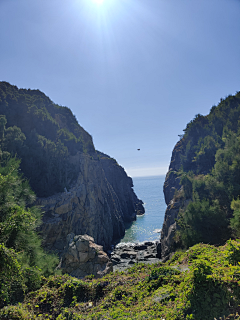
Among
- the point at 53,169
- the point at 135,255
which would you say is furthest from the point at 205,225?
the point at 53,169

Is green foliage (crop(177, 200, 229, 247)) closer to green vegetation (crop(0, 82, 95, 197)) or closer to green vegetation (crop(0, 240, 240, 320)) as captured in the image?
green vegetation (crop(0, 240, 240, 320))

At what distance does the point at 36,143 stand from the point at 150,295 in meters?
39.4

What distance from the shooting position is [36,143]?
38.8 m

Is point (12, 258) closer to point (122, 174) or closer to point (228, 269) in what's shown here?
point (228, 269)

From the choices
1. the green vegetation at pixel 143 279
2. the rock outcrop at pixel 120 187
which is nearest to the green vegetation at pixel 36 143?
the green vegetation at pixel 143 279

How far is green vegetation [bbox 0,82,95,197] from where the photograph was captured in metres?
34.3

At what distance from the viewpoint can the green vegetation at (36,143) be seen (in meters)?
34.3

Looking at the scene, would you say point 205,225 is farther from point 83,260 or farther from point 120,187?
point 120,187

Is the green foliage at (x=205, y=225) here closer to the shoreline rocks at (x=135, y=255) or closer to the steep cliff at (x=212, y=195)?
the steep cliff at (x=212, y=195)

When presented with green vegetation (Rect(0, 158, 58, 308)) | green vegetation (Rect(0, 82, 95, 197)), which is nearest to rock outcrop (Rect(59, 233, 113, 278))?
green vegetation (Rect(0, 158, 58, 308))

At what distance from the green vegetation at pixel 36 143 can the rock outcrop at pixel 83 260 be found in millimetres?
18836

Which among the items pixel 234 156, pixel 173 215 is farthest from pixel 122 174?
pixel 234 156

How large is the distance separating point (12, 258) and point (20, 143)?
33580 mm

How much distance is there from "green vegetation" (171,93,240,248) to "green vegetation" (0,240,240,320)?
11741 mm
